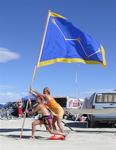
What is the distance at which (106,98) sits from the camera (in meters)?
22.6

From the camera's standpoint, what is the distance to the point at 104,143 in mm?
14531

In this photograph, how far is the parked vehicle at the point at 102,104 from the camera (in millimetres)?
22188

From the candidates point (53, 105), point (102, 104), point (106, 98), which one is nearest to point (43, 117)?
point (53, 105)

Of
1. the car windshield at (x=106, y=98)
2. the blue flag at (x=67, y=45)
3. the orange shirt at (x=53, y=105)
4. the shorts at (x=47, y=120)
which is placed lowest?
the shorts at (x=47, y=120)

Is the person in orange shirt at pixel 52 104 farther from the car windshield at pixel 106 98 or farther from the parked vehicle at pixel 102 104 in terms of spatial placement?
the car windshield at pixel 106 98

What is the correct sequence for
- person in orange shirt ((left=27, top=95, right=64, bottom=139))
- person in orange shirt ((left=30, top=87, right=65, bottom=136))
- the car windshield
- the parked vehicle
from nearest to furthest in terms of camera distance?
person in orange shirt ((left=27, top=95, right=64, bottom=139))
person in orange shirt ((left=30, top=87, right=65, bottom=136))
the parked vehicle
the car windshield

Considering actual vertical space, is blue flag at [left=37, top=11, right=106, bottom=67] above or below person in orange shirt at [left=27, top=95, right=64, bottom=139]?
above

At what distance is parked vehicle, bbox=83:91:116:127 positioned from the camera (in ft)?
72.8

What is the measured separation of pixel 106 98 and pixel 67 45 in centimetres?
644

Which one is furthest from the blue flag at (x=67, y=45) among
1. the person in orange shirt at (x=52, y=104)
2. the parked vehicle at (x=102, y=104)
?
Answer: the parked vehicle at (x=102, y=104)

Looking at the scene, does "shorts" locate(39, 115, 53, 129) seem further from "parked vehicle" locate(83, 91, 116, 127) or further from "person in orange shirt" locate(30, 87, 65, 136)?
"parked vehicle" locate(83, 91, 116, 127)

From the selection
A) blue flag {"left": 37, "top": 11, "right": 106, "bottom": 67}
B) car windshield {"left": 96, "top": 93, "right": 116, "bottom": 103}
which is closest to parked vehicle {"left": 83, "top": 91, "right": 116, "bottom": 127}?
car windshield {"left": 96, "top": 93, "right": 116, "bottom": 103}

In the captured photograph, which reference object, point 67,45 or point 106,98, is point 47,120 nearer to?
point 67,45

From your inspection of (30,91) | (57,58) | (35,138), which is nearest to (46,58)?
(57,58)
